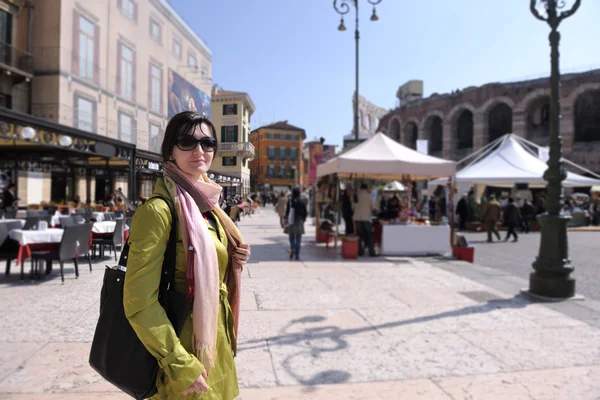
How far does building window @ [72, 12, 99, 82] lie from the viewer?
254 cm

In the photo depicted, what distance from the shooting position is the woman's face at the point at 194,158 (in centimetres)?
176

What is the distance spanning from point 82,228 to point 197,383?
6.05 m

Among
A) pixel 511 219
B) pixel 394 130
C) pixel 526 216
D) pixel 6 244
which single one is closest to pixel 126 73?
pixel 6 244

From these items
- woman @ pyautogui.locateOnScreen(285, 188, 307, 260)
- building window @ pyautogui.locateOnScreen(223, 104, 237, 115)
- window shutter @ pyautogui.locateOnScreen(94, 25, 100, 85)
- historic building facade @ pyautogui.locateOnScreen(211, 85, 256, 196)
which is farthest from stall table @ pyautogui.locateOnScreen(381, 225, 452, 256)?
window shutter @ pyautogui.locateOnScreen(94, 25, 100, 85)

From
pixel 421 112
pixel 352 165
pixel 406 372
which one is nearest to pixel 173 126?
pixel 406 372

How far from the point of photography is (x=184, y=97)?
2523mm

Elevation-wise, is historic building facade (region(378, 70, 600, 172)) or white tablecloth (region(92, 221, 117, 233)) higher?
historic building facade (region(378, 70, 600, 172))

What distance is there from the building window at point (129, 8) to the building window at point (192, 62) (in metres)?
0.45

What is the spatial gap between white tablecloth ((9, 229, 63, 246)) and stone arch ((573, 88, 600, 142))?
37.6 m

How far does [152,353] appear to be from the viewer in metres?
1.53

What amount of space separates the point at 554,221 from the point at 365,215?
479 cm

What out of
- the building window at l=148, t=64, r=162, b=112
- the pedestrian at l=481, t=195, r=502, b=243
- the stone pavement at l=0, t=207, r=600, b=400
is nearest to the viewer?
the building window at l=148, t=64, r=162, b=112

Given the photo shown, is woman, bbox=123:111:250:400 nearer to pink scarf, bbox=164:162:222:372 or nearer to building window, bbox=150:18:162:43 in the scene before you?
pink scarf, bbox=164:162:222:372

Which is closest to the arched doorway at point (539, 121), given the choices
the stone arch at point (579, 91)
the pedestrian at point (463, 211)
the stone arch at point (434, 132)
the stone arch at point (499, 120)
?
the stone arch at point (499, 120)
